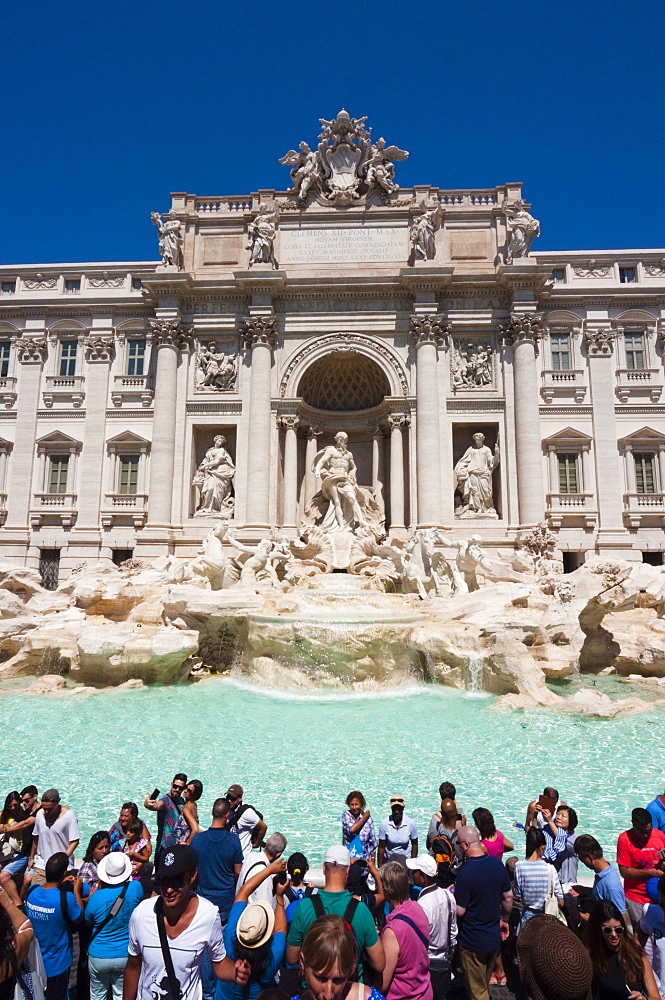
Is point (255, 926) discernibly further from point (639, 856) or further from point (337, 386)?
point (337, 386)

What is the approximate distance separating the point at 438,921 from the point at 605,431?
74.1ft

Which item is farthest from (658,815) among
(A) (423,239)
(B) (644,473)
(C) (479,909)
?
(A) (423,239)

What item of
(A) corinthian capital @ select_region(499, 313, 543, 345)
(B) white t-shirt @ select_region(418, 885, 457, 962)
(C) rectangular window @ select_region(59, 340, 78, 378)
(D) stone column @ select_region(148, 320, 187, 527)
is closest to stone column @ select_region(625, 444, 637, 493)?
(A) corinthian capital @ select_region(499, 313, 543, 345)

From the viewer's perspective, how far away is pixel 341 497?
2123cm

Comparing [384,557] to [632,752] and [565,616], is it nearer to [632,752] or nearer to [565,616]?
[565,616]

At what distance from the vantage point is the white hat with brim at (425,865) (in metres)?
3.71

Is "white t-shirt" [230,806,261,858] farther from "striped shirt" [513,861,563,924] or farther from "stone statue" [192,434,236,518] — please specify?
"stone statue" [192,434,236,518]

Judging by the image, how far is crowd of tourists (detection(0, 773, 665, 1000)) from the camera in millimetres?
2518

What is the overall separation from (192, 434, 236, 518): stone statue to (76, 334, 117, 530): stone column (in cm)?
368

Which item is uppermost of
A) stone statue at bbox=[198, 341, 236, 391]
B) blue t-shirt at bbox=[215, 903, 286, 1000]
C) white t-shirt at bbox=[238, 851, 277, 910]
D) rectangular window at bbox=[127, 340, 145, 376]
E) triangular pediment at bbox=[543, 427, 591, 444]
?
rectangular window at bbox=[127, 340, 145, 376]

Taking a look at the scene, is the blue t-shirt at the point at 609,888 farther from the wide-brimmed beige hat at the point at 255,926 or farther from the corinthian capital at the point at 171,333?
the corinthian capital at the point at 171,333

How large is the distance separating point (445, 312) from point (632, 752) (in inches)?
736

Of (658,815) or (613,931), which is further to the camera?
(658,815)

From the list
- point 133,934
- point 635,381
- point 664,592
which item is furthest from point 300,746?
point 635,381
